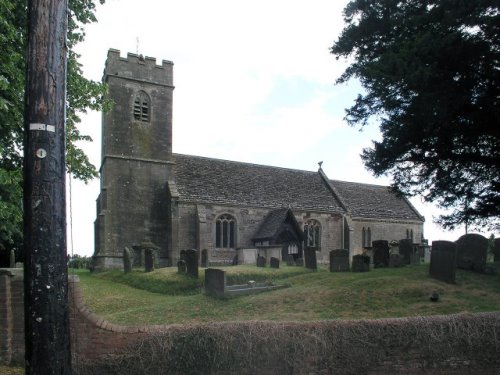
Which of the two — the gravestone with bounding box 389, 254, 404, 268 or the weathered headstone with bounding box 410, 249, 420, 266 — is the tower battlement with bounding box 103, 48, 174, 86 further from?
the gravestone with bounding box 389, 254, 404, 268

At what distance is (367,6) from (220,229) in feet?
62.0

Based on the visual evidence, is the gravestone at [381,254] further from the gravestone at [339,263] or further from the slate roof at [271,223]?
the slate roof at [271,223]

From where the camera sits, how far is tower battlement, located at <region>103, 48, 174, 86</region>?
32.7m

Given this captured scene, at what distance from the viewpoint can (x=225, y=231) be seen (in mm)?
33500

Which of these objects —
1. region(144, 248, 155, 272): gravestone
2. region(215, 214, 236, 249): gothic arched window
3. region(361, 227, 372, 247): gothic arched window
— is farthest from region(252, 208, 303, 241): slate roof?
region(144, 248, 155, 272): gravestone

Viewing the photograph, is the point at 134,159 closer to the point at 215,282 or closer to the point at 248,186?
the point at 248,186

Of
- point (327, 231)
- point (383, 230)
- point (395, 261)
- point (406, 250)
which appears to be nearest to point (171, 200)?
point (327, 231)

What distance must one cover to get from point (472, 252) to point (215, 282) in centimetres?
840

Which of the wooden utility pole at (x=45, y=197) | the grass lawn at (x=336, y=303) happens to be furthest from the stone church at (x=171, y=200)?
the wooden utility pole at (x=45, y=197)

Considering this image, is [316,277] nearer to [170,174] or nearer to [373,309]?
[373,309]

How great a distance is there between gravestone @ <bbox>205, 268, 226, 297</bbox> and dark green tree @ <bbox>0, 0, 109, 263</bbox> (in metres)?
4.80

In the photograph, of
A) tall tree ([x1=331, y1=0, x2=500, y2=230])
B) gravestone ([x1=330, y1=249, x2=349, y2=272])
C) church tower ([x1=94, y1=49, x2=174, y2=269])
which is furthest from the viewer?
church tower ([x1=94, y1=49, x2=174, y2=269])

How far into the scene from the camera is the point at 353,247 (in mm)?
37906

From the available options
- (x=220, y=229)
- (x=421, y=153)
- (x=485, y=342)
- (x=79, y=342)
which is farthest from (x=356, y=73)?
(x=220, y=229)
